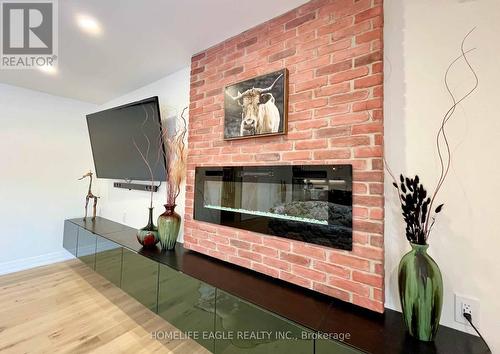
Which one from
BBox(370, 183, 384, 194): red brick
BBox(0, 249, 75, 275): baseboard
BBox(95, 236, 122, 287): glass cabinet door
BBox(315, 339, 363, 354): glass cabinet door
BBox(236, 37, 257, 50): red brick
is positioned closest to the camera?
BBox(315, 339, 363, 354): glass cabinet door

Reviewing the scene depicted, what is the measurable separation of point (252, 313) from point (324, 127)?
1.16 metres

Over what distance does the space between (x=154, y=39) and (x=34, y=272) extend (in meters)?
3.30

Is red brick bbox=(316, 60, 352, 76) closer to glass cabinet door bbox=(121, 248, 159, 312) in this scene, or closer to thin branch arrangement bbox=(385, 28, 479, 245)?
thin branch arrangement bbox=(385, 28, 479, 245)

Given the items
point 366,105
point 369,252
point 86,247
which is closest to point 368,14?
point 366,105

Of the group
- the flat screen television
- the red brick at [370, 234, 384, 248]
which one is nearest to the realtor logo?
the flat screen television

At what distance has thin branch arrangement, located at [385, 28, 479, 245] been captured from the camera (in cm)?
109

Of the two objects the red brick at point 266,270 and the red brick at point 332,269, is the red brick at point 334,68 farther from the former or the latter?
the red brick at point 266,270

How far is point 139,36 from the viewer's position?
188 centimetres

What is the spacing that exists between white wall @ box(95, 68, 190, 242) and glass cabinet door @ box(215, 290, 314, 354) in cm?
114

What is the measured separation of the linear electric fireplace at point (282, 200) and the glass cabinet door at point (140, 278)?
0.57 meters

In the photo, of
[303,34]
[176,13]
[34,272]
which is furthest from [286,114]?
[34,272]

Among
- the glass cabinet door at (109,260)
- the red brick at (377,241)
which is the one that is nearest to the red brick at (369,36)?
the red brick at (377,241)

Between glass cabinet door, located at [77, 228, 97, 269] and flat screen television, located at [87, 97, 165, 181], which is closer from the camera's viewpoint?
flat screen television, located at [87, 97, 165, 181]

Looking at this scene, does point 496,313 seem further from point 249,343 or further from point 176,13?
point 176,13
